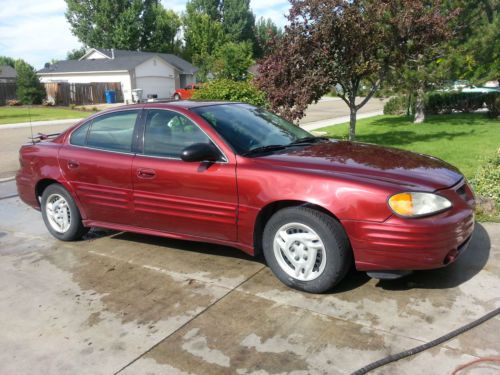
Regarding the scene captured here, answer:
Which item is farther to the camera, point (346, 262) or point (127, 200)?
point (127, 200)

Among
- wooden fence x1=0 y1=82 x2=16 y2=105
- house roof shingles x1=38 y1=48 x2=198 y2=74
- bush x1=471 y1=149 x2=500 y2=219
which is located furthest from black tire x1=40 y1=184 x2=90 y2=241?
house roof shingles x1=38 y1=48 x2=198 y2=74

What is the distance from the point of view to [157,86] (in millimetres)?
45938

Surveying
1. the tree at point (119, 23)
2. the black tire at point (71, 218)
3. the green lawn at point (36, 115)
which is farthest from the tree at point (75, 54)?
the black tire at point (71, 218)

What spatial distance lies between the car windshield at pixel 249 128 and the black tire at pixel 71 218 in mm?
1803

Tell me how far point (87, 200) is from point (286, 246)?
231 centimetres

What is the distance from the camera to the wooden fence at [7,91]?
3812 centimetres

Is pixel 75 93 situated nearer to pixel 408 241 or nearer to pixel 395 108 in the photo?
pixel 395 108

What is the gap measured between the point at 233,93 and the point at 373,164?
24.3ft

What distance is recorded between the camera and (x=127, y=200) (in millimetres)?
4742

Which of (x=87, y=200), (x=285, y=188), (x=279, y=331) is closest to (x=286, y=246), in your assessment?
(x=285, y=188)

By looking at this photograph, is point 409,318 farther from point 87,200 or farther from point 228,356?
point 87,200

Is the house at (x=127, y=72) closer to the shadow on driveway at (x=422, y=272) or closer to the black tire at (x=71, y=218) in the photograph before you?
the black tire at (x=71, y=218)

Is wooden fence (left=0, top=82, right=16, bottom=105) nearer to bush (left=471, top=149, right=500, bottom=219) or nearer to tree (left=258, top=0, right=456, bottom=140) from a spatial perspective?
tree (left=258, top=0, right=456, bottom=140)

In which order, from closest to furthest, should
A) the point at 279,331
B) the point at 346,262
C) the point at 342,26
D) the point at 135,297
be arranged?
the point at 279,331, the point at 346,262, the point at 135,297, the point at 342,26
